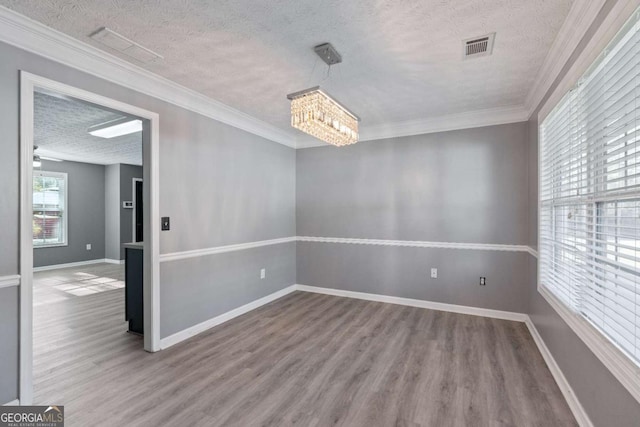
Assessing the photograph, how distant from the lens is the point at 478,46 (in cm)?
217

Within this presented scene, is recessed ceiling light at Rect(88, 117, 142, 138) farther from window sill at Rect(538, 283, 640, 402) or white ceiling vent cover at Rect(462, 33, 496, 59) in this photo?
window sill at Rect(538, 283, 640, 402)

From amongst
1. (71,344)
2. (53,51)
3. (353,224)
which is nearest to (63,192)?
(71,344)

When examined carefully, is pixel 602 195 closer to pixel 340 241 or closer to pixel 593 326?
pixel 593 326

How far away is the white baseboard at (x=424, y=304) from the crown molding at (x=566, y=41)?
240 centimetres

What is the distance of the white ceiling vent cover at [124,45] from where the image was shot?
79.4 inches

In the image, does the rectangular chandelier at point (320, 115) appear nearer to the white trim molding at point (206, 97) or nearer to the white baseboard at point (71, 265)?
the white trim molding at point (206, 97)

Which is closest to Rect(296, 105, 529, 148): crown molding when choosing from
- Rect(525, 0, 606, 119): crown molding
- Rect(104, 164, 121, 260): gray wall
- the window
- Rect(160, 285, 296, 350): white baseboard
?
Rect(525, 0, 606, 119): crown molding

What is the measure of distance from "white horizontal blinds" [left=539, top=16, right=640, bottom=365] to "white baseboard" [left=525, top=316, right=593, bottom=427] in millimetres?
564

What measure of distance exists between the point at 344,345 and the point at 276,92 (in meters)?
2.64

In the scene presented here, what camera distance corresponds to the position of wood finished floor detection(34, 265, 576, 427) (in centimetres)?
191

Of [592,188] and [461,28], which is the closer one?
[592,188]

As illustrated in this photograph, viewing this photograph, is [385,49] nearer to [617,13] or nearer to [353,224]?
[617,13]

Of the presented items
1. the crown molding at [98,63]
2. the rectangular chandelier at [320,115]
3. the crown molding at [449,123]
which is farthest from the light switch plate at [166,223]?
the crown molding at [449,123]

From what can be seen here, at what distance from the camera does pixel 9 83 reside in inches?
73.9
